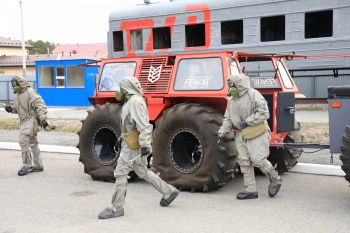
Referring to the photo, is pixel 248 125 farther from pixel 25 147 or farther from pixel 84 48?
pixel 84 48

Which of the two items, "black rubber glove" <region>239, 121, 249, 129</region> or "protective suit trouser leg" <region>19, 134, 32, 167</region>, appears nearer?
"black rubber glove" <region>239, 121, 249, 129</region>

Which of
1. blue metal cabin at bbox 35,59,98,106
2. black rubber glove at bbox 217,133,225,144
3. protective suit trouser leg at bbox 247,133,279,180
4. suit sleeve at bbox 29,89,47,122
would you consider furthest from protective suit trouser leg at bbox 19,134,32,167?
blue metal cabin at bbox 35,59,98,106

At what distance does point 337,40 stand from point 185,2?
5871 millimetres

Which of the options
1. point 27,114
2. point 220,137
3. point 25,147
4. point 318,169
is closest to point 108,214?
point 220,137

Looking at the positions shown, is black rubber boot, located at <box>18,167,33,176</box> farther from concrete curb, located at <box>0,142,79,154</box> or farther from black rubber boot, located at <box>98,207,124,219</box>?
black rubber boot, located at <box>98,207,124,219</box>

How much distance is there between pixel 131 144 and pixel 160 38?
13645 millimetres

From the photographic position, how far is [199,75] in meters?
→ 7.93

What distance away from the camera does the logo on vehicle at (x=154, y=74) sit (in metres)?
8.36

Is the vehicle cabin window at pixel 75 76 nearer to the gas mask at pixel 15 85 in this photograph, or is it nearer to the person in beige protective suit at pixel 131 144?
the gas mask at pixel 15 85

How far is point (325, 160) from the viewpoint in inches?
372

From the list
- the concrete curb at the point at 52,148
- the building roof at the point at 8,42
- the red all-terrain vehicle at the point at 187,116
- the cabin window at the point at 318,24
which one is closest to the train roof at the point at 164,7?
the cabin window at the point at 318,24

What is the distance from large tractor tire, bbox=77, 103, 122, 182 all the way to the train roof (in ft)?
33.5

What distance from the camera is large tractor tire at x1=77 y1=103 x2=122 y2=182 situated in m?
8.45

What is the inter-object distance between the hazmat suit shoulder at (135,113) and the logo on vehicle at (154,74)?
71.9 inches
